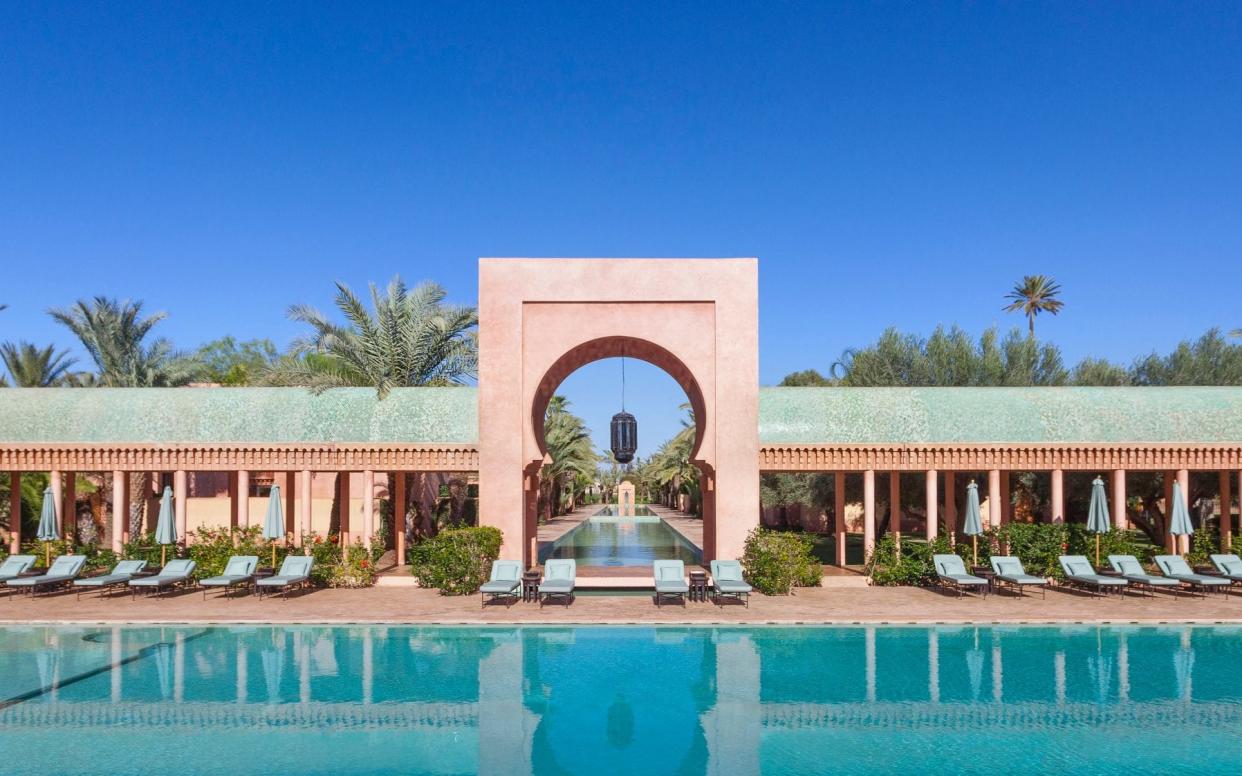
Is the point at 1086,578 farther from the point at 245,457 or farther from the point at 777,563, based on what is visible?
the point at 245,457

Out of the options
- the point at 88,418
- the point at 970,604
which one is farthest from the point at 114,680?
the point at 970,604

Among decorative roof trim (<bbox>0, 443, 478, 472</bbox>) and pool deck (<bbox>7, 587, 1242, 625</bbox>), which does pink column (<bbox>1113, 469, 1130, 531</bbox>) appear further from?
decorative roof trim (<bbox>0, 443, 478, 472</bbox>)

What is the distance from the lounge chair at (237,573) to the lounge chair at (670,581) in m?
8.69

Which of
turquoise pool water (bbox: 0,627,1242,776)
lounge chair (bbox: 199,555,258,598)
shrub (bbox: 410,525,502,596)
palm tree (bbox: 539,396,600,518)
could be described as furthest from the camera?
palm tree (bbox: 539,396,600,518)

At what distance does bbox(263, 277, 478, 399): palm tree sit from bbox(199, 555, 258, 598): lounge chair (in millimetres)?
5516

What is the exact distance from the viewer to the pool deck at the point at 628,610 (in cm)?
1455

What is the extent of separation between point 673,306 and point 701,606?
698 centimetres

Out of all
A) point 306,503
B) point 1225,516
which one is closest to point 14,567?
point 306,503

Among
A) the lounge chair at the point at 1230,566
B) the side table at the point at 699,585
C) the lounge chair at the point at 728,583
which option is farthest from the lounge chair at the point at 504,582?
the lounge chair at the point at 1230,566

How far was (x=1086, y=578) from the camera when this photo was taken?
1719 cm

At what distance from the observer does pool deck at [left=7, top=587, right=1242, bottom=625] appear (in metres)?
14.5

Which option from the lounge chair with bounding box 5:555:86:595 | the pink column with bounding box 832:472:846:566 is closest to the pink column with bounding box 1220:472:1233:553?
the pink column with bounding box 832:472:846:566

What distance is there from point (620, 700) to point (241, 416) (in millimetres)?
13281

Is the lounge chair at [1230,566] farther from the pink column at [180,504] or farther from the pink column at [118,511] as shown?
the pink column at [118,511]
